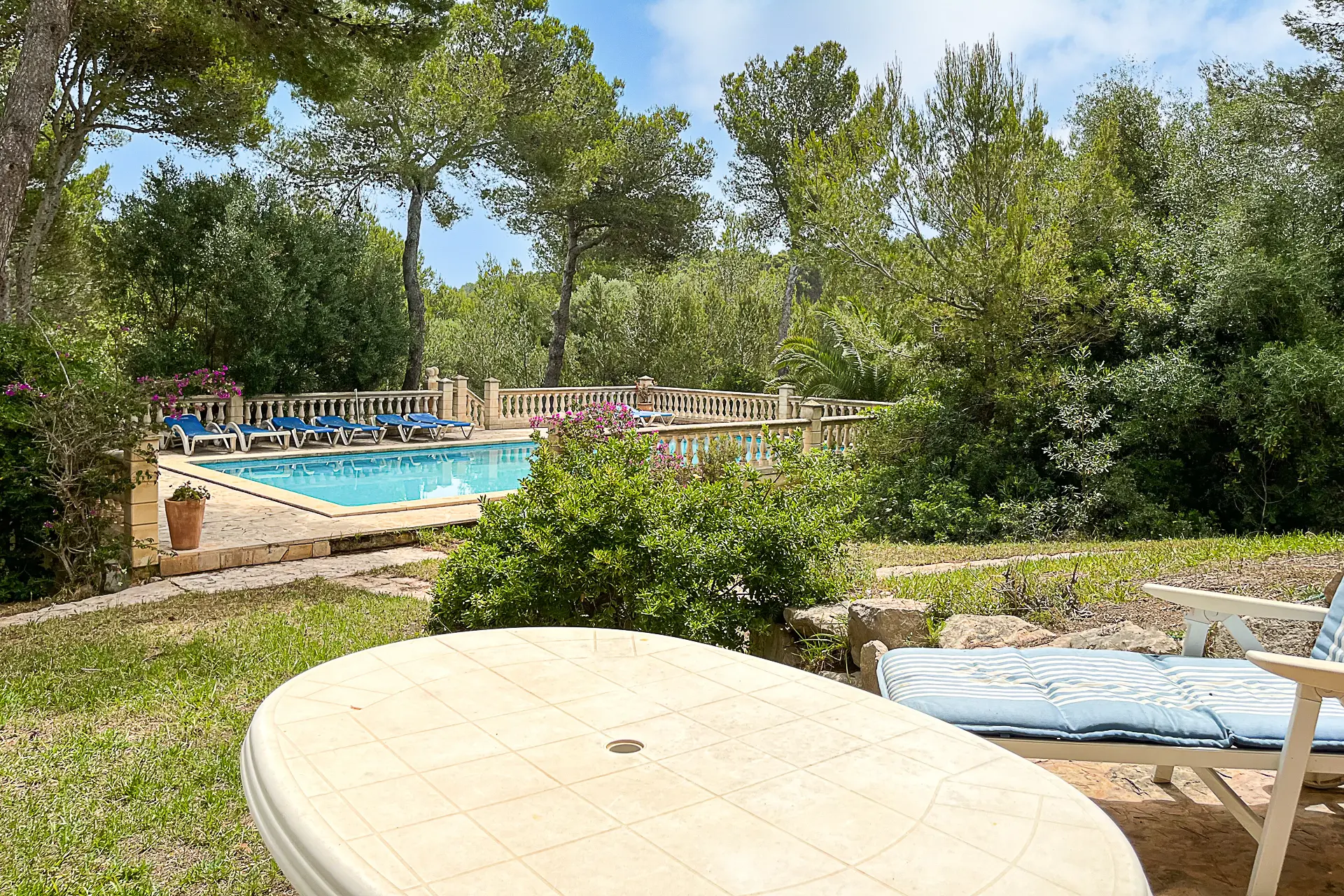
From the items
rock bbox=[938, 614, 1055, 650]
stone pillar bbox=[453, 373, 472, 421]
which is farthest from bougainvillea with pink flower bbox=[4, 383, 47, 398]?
stone pillar bbox=[453, 373, 472, 421]

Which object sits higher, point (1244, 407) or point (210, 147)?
point (210, 147)

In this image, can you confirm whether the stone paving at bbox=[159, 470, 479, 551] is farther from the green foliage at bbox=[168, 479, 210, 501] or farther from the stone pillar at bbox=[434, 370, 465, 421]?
the stone pillar at bbox=[434, 370, 465, 421]

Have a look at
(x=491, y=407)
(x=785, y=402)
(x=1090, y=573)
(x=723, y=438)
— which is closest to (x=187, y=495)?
(x=723, y=438)

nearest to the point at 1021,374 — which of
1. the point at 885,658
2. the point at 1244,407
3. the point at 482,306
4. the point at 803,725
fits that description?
the point at 1244,407

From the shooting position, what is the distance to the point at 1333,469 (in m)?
8.97

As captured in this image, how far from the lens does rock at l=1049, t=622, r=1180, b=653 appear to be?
138 inches

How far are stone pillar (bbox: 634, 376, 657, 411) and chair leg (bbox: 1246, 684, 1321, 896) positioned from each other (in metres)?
19.8

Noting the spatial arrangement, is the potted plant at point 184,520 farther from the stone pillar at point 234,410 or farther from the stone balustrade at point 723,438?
the stone pillar at point 234,410

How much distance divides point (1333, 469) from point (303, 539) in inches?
385

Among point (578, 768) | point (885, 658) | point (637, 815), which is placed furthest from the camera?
point (885, 658)

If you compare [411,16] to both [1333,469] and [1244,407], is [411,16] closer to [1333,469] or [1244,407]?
[1244,407]

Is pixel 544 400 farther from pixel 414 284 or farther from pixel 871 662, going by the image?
pixel 871 662

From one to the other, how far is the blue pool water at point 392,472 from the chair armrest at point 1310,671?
1055 centimetres

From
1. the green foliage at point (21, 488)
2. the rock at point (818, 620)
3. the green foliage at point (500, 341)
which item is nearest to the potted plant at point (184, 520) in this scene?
the green foliage at point (21, 488)
